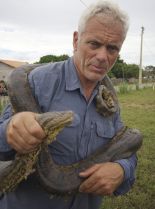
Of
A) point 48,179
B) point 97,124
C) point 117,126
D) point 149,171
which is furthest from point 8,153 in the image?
point 149,171

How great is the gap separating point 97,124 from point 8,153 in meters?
0.86

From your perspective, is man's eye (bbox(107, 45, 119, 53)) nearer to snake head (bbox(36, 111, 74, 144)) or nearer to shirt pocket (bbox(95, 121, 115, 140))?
shirt pocket (bbox(95, 121, 115, 140))

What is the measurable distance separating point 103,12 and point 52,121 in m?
1.16

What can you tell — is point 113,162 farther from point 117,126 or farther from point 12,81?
point 12,81

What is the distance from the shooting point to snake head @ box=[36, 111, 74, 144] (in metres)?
2.69

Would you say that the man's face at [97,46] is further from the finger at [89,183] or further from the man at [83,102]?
the finger at [89,183]

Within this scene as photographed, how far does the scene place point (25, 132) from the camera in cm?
262

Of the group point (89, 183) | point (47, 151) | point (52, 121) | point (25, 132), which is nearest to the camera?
point (25, 132)

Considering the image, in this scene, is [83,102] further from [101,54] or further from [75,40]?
[75,40]

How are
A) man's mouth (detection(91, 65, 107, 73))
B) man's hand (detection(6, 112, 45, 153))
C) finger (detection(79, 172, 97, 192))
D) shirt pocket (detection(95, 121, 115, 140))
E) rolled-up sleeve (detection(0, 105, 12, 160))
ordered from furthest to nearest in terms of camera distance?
shirt pocket (detection(95, 121, 115, 140)) < man's mouth (detection(91, 65, 107, 73)) < finger (detection(79, 172, 97, 192)) < rolled-up sleeve (detection(0, 105, 12, 160)) < man's hand (detection(6, 112, 45, 153))

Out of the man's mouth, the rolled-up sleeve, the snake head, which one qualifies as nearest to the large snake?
the snake head

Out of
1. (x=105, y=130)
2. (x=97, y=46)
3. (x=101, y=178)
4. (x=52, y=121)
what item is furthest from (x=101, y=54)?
(x=101, y=178)

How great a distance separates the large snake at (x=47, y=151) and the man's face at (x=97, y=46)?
30 cm

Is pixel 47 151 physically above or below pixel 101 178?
above
